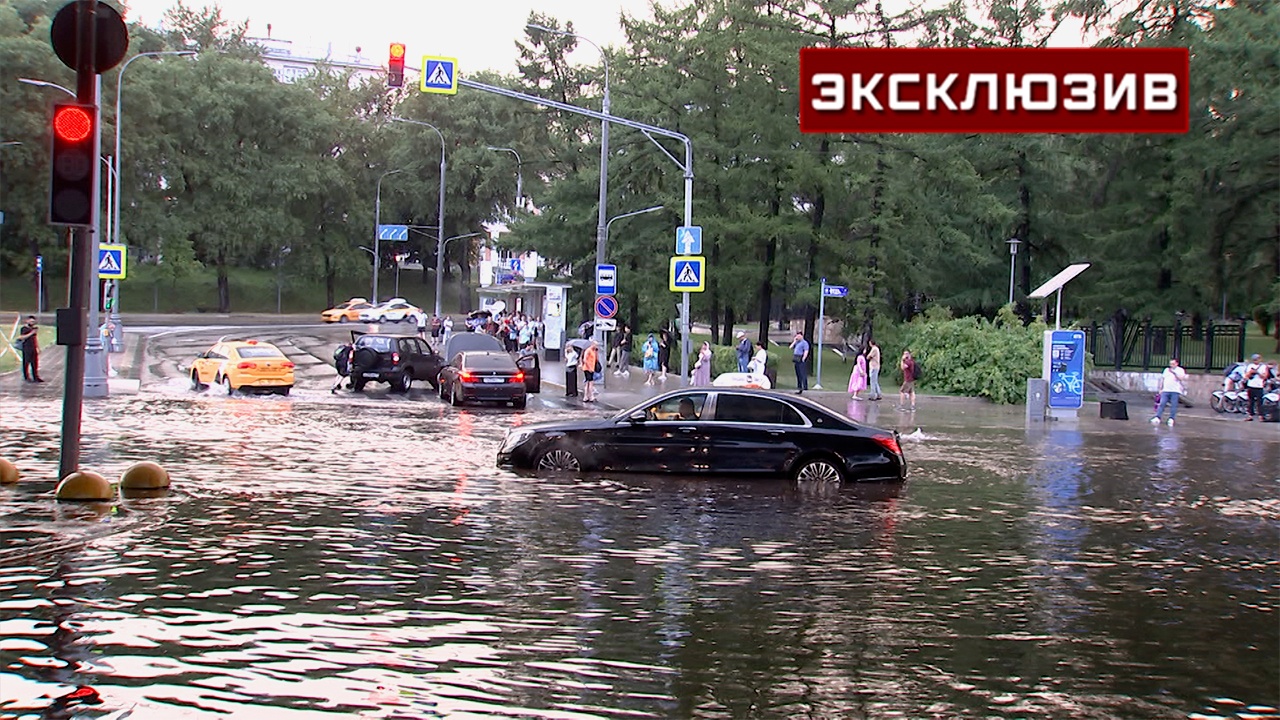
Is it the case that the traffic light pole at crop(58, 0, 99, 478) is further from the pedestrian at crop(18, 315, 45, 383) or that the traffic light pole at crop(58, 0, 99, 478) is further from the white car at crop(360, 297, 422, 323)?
the white car at crop(360, 297, 422, 323)

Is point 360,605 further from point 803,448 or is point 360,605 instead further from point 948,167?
point 948,167

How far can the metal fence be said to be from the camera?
4444cm

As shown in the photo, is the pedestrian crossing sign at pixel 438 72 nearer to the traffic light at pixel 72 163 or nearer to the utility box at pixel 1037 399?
the traffic light at pixel 72 163

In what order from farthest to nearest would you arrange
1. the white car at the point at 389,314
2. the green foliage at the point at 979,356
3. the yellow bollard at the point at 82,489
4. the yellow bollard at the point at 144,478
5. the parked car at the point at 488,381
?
1. the white car at the point at 389,314
2. the green foliage at the point at 979,356
3. the parked car at the point at 488,381
4. the yellow bollard at the point at 144,478
5. the yellow bollard at the point at 82,489

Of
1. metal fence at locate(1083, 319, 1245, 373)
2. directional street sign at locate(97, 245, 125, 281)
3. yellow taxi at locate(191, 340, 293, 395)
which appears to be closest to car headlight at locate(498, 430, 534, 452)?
yellow taxi at locate(191, 340, 293, 395)

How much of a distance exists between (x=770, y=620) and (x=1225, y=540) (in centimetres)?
686

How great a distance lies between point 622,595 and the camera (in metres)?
9.99

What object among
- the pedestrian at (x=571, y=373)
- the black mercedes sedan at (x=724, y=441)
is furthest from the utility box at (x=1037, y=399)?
the black mercedes sedan at (x=724, y=441)

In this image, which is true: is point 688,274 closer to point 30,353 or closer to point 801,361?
point 801,361

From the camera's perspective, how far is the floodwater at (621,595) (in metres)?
7.29

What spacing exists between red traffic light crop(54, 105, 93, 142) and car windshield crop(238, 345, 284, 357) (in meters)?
24.0

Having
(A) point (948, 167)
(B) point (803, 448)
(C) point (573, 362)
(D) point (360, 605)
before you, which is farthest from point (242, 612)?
(A) point (948, 167)

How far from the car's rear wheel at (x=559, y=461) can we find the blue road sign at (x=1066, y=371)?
1946 cm

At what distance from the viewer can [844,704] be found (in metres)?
7.13
